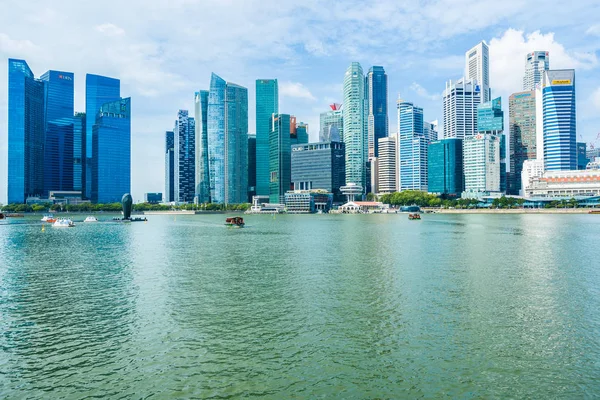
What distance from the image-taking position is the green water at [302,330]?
836 inches

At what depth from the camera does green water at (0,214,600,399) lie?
69.7 feet

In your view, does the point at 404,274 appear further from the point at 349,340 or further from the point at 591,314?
the point at 349,340

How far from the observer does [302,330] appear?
96.0 ft

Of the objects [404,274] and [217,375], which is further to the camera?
[404,274]

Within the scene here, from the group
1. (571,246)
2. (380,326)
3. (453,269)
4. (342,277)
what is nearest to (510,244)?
(571,246)

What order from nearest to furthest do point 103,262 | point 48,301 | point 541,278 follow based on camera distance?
point 48,301, point 541,278, point 103,262

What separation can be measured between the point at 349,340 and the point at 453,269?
97.2ft

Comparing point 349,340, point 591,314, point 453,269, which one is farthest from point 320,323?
point 453,269

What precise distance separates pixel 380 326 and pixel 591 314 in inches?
630

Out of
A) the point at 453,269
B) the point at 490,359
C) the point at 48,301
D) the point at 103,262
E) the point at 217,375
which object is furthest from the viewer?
the point at 103,262

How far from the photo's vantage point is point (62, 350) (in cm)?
2550

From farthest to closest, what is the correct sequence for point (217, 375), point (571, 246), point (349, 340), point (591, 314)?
point (571, 246) < point (591, 314) < point (349, 340) < point (217, 375)

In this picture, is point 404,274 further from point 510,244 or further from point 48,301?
point 510,244

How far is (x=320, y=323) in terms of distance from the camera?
1211 inches
